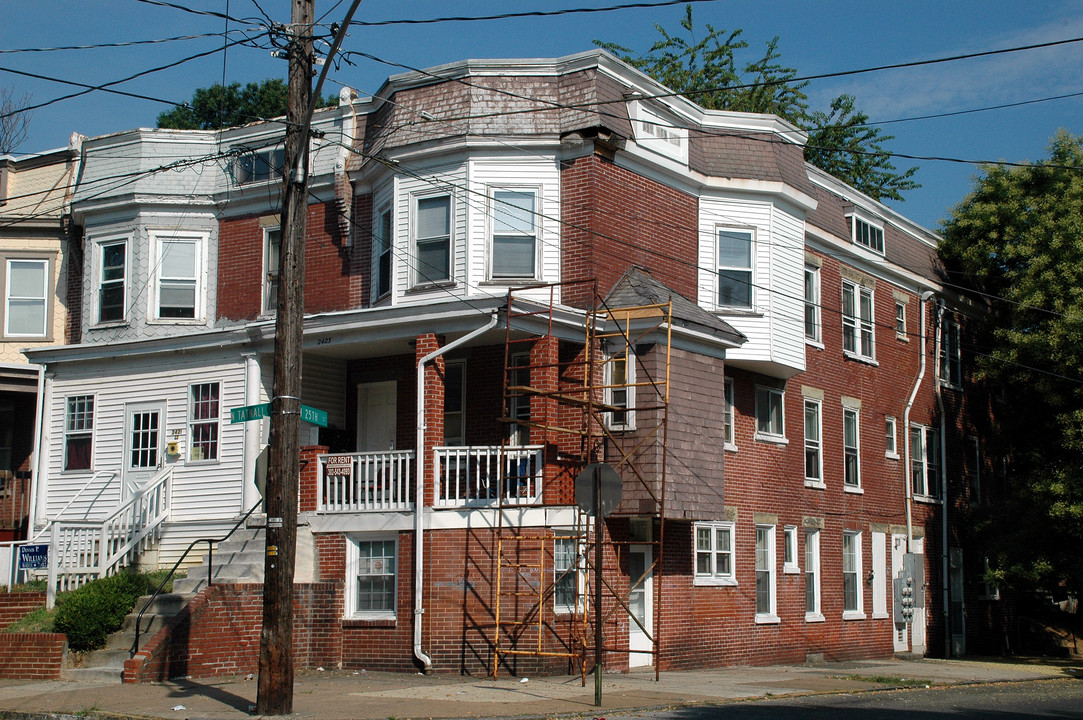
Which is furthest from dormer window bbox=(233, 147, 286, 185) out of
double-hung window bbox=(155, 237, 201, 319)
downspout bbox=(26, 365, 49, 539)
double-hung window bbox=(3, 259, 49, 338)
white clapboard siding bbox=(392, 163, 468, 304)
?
downspout bbox=(26, 365, 49, 539)

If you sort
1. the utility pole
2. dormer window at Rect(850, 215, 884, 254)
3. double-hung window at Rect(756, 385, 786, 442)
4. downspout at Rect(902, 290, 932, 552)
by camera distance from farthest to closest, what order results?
→ downspout at Rect(902, 290, 932, 552), dormer window at Rect(850, 215, 884, 254), double-hung window at Rect(756, 385, 786, 442), the utility pole

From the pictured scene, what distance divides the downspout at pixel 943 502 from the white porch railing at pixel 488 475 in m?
14.7

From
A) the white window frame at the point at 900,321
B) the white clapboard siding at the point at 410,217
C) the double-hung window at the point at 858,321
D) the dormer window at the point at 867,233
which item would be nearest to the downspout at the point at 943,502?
the white window frame at the point at 900,321

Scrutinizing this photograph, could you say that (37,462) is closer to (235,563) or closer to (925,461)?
(235,563)

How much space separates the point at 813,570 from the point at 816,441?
9.14 ft

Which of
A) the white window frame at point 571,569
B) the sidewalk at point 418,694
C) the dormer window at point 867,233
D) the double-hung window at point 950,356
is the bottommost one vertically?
the sidewalk at point 418,694

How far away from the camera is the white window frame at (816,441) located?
25.3 m

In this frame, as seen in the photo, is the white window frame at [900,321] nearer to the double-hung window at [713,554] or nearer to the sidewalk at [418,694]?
the double-hung window at [713,554]

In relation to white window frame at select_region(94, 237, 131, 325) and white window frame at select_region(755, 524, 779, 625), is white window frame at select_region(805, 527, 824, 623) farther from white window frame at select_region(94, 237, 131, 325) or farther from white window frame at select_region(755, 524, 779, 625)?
white window frame at select_region(94, 237, 131, 325)

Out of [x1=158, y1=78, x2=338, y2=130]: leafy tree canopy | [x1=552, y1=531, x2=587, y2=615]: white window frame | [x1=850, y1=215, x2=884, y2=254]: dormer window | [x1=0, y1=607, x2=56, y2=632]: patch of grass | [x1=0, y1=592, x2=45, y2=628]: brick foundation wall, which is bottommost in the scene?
[x1=0, y1=607, x2=56, y2=632]: patch of grass

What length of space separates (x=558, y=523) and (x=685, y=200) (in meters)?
7.79

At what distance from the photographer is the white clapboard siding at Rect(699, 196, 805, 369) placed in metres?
22.8

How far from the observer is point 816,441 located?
2569cm

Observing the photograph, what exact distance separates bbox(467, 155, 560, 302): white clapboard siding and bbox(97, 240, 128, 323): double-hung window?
8039mm
